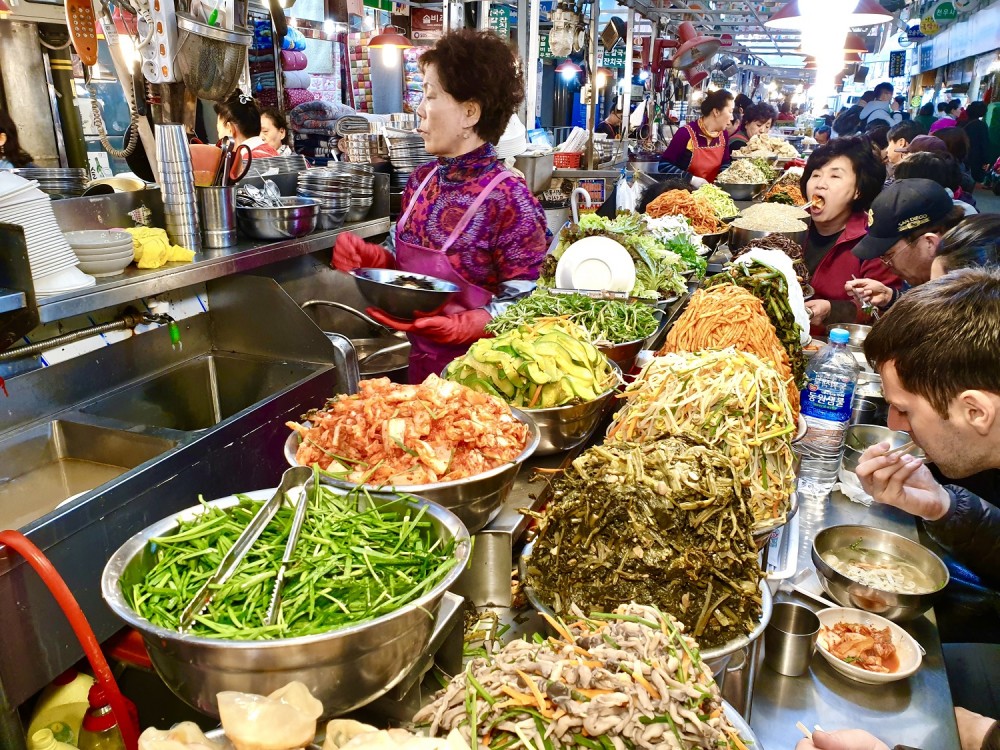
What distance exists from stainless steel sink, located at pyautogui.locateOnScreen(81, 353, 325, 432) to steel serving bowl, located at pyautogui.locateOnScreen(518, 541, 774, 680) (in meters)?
2.18

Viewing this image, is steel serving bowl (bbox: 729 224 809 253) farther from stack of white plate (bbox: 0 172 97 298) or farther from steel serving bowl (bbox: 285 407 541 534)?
stack of white plate (bbox: 0 172 97 298)

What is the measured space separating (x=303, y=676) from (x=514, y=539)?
0.76 m

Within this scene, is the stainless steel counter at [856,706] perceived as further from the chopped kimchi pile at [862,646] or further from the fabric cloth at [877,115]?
the fabric cloth at [877,115]

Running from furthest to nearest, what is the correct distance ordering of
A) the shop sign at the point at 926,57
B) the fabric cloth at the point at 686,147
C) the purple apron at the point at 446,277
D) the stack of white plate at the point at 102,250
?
1. the shop sign at the point at 926,57
2. the fabric cloth at the point at 686,147
3. the purple apron at the point at 446,277
4. the stack of white plate at the point at 102,250

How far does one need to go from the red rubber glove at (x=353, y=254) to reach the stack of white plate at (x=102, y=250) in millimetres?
1013

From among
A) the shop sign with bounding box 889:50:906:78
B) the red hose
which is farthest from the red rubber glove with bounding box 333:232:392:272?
the shop sign with bounding box 889:50:906:78

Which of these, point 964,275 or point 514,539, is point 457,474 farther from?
point 964,275

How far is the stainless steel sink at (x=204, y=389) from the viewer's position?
325cm

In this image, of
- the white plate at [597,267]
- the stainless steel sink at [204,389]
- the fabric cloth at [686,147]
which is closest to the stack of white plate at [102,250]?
the stainless steel sink at [204,389]

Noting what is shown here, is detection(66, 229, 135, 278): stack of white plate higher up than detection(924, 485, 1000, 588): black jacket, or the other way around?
detection(66, 229, 135, 278): stack of white plate

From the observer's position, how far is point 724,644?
1.38 m

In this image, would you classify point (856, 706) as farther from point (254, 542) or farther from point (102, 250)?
point (102, 250)

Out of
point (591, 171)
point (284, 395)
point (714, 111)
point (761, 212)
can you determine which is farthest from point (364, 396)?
point (714, 111)

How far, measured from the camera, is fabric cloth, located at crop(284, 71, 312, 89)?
11.6m
